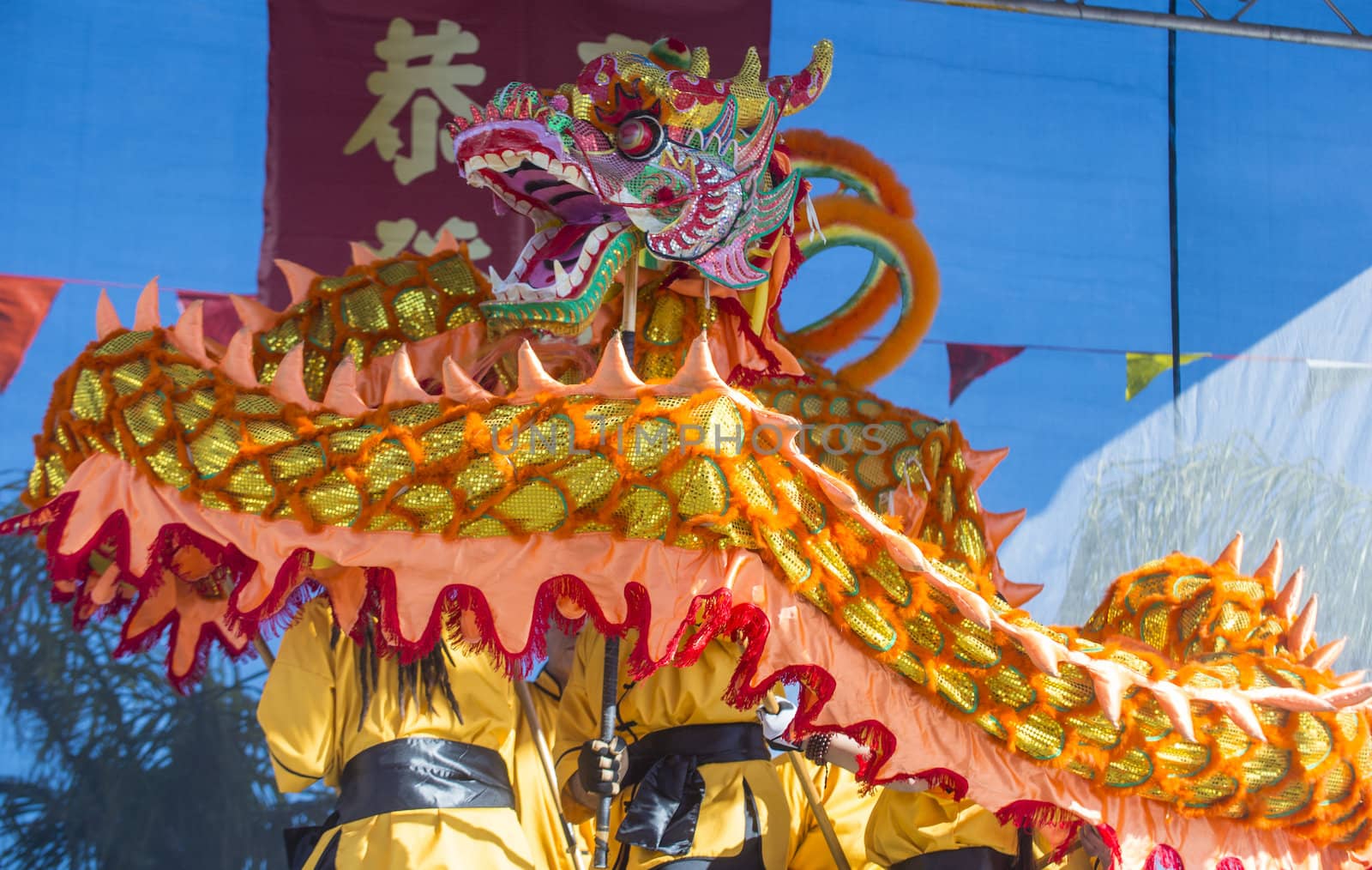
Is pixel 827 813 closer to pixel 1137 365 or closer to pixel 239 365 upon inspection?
pixel 239 365

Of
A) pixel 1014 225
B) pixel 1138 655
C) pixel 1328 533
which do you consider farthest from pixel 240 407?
pixel 1328 533

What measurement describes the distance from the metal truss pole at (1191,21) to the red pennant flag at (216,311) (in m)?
1.63

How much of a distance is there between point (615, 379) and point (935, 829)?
0.93 meters

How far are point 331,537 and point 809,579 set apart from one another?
0.59 m

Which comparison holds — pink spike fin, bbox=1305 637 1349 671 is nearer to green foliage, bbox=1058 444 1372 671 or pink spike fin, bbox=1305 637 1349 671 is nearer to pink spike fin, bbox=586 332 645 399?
green foliage, bbox=1058 444 1372 671

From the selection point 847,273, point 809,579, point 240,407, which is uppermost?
point 847,273

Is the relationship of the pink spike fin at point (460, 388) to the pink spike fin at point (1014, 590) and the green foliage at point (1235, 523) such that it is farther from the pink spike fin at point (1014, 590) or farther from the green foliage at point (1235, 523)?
the green foliage at point (1235, 523)

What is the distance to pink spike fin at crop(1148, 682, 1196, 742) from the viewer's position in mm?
1881

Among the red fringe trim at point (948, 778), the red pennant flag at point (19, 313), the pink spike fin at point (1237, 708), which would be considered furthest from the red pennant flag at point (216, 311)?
the pink spike fin at point (1237, 708)

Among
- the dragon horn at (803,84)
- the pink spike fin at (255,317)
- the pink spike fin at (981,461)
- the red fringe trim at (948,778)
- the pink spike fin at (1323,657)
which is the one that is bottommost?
the red fringe trim at (948,778)

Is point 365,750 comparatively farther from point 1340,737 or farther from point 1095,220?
point 1095,220

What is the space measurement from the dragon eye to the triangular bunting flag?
2015 millimetres

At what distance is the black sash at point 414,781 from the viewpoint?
201cm

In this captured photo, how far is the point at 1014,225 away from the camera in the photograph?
3.27 m
